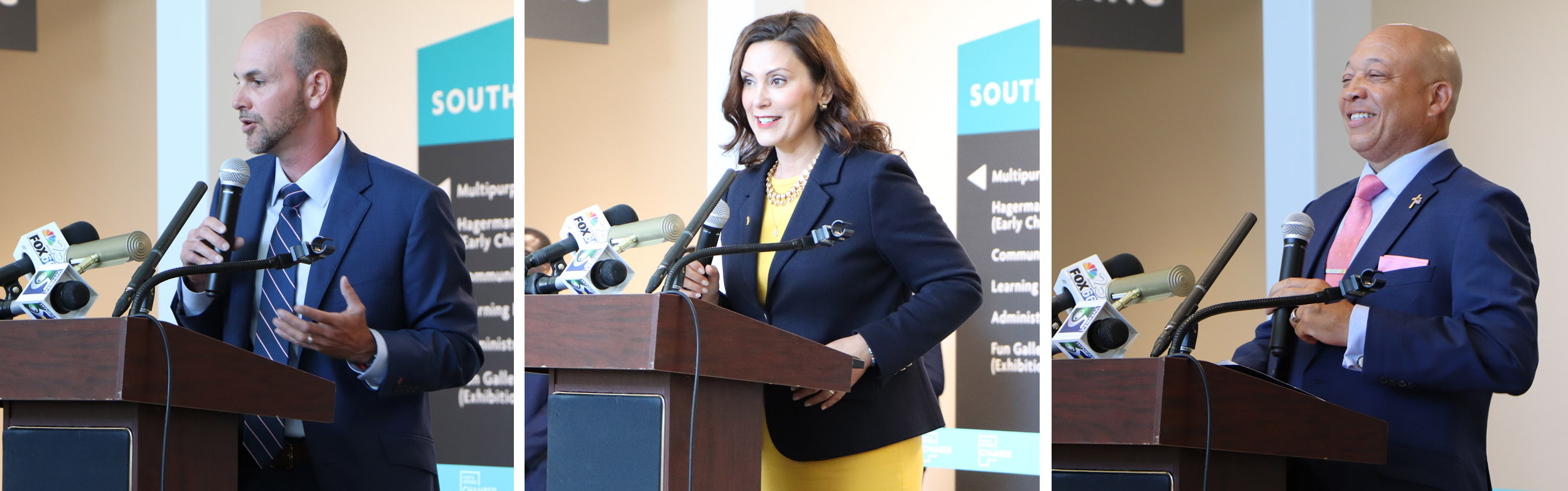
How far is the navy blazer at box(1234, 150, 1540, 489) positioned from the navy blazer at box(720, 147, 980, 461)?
2.89 ft

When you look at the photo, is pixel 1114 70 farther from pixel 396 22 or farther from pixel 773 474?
pixel 396 22

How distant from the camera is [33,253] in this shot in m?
2.66

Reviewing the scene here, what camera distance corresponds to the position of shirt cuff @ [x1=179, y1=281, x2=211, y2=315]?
7.90ft

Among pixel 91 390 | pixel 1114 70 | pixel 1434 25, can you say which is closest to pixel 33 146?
pixel 91 390

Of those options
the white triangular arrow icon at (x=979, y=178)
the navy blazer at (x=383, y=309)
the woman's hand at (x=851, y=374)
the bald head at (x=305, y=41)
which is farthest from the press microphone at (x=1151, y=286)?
the bald head at (x=305, y=41)

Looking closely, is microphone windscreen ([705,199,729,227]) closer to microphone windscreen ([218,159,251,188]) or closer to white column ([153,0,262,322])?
microphone windscreen ([218,159,251,188])

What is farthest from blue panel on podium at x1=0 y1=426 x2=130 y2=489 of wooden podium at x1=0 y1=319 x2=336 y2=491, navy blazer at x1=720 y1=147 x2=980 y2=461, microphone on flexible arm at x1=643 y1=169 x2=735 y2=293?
navy blazer at x1=720 y1=147 x2=980 y2=461

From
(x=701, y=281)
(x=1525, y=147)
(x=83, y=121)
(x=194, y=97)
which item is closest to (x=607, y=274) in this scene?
(x=701, y=281)

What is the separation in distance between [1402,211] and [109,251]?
2918mm

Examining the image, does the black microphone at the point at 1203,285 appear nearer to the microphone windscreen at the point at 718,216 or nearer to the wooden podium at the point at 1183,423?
the wooden podium at the point at 1183,423

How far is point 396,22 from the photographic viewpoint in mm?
3631

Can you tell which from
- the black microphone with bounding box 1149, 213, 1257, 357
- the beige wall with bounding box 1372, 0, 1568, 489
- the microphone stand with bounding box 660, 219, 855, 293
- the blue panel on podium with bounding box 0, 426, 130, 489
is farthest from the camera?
the beige wall with bounding box 1372, 0, 1568, 489

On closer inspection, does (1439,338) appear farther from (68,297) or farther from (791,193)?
(68,297)

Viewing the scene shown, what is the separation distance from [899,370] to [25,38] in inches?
141
